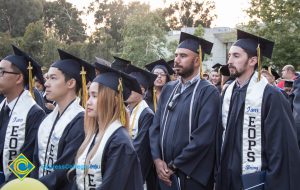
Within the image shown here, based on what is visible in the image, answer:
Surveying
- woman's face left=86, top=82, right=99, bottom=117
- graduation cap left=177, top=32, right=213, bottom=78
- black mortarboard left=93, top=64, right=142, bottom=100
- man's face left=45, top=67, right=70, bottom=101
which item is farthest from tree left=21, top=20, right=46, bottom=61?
woman's face left=86, top=82, right=99, bottom=117

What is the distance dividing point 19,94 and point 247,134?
2692mm

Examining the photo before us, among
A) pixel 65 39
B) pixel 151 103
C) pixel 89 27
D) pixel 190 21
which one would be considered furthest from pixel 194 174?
pixel 190 21

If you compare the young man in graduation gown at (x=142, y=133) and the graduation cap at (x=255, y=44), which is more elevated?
the graduation cap at (x=255, y=44)

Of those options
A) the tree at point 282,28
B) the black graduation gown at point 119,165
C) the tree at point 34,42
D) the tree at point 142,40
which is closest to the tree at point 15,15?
the tree at point 34,42

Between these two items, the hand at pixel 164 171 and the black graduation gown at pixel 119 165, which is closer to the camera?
the black graduation gown at pixel 119 165

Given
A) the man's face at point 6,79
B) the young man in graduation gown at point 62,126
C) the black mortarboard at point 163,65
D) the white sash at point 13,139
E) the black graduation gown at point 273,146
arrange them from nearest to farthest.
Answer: the young man in graduation gown at point 62,126 < the black graduation gown at point 273,146 < the white sash at point 13,139 < the man's face at point 6,79 < the black mortarboard at point 163,65

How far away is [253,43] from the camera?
4977 mm

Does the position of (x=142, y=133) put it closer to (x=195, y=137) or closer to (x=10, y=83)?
(x=195, y=137)

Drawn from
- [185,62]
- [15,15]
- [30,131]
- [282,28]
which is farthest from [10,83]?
[15,15]

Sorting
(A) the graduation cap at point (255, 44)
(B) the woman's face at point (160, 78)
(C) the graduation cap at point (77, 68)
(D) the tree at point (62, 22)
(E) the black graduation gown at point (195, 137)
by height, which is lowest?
(E) the black graduation gown at point (195, 137)

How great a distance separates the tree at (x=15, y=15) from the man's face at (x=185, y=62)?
35.8 meters

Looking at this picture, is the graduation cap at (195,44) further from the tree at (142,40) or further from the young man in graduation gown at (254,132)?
the tree at (142,40)

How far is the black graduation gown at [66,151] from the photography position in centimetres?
395

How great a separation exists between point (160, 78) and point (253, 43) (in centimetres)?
314
